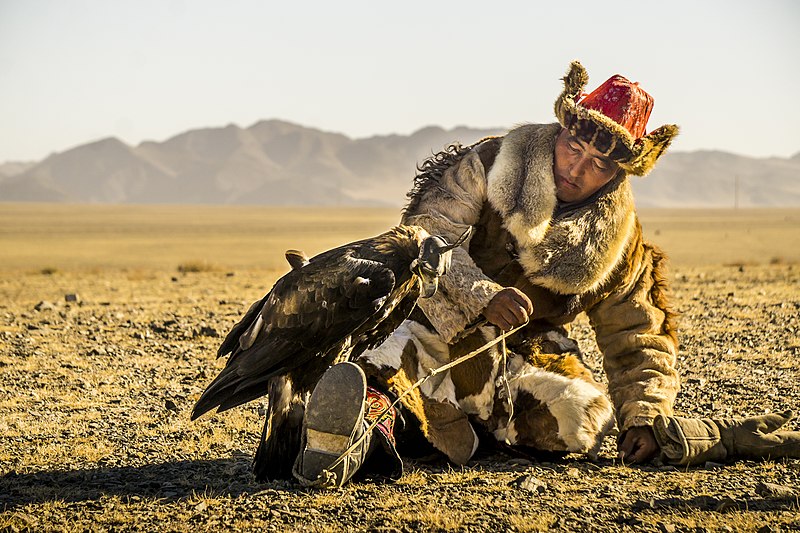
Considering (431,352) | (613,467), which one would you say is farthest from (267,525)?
(613,467)

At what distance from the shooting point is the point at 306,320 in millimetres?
3941

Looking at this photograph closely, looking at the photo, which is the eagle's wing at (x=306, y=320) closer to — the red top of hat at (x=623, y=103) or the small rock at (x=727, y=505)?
the red top of hat at (x=623, y=103)

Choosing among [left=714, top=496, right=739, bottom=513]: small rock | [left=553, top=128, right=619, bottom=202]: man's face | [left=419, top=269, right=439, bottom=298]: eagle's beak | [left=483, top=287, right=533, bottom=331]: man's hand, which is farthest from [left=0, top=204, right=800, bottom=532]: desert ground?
[left=553, top=128, right=619, bottom=202]: man's face

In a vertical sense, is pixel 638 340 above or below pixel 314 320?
below

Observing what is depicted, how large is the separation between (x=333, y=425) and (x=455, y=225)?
1220mm

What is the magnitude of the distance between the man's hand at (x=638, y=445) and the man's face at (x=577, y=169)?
47.4 inches

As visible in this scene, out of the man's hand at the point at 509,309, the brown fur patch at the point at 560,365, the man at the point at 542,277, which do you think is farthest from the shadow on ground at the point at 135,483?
the brown fur patch at the point at 560,365

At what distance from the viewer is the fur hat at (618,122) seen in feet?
14.3

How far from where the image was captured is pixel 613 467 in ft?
14.3

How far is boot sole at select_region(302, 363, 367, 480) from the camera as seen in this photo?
3.73 meters

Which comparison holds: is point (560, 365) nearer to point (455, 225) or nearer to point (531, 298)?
point (531, 298)

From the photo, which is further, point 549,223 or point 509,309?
point 549,223

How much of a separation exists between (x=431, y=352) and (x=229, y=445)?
4.19 feet

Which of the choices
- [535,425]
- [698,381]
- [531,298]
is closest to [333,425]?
[535,425]
